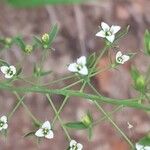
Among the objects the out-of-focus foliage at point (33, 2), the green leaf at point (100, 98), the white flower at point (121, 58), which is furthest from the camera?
the out-of-focus foliage at point (33, 2)

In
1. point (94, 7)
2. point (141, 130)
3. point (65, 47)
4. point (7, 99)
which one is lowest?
point (141, 130)

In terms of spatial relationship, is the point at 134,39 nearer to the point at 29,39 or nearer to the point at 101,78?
the point at 101,78

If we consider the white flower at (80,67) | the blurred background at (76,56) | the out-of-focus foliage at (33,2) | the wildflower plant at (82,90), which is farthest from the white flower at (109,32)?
the blurred background at (76,56)

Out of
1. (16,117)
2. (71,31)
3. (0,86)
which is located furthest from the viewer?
(71,31)

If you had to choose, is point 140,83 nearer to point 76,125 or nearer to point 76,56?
point 76,125

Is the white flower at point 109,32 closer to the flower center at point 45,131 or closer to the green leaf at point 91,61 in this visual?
the green leaf at point 91,61

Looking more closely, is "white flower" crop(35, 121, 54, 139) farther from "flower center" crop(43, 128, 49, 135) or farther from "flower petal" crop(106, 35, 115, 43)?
"flower petal" crop(106, 35, 115, 43)

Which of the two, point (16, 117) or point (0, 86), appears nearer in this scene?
point (0, 86)

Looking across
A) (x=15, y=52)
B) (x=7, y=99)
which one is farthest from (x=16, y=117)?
(x=15, y=52)

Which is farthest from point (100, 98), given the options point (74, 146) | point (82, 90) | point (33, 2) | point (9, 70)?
point (33, 2)
